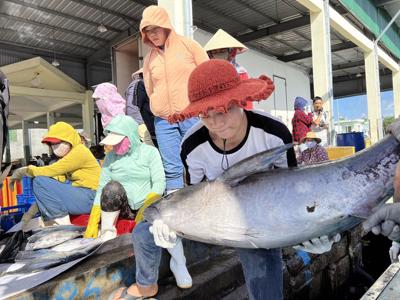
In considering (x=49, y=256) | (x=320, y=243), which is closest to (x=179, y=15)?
(x=49, y=256)

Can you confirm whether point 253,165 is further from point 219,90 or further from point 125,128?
point 125,128

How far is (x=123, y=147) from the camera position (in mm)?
3066

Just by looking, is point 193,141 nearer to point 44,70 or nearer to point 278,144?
point 278,144

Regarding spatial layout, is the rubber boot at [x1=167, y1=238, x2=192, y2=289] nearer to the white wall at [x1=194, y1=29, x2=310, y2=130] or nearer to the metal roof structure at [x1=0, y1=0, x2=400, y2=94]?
the white wall at [x1=194, y1=29, x2=310, y2=130]

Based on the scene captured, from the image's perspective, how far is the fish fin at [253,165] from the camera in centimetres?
167

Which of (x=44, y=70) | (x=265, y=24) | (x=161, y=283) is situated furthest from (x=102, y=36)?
(x=161, y=283)

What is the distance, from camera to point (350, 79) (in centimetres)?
2570

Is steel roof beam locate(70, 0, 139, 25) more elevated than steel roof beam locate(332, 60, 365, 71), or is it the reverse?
steel roof beam locate(332, 60, 365, 71)

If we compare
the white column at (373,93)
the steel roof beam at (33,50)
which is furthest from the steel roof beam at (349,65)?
the steel roof beam at (33,50)

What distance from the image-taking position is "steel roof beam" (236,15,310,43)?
12.1 metres

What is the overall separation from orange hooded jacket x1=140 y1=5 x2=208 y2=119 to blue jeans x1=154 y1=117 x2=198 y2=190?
112mm

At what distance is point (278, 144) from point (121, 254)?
134 cm

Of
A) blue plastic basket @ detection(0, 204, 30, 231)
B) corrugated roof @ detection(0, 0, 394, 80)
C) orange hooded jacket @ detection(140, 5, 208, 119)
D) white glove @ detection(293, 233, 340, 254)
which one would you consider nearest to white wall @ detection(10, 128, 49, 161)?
corrugated roof @ detection(0, 0, 394, 80)

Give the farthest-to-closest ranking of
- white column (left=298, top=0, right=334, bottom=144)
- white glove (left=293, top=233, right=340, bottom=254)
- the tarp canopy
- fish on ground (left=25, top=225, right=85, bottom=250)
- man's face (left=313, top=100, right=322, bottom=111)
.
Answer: the tarp canopy < white column (left=298, top=0, right=334, bottom=144) < man's face (left=313, top=100, right=322, bottom=111) < fish on ground (left=25, top=225, right=85, bottom=250) < white glove (left=293, top=233, right=340, bottom=254)
